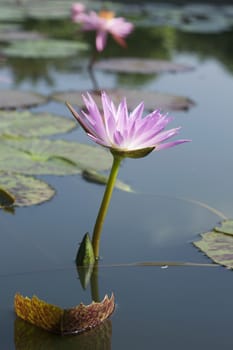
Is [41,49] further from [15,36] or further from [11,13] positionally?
[11,13]

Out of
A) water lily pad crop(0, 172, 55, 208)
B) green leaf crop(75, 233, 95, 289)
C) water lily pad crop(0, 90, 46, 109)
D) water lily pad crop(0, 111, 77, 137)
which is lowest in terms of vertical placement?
green leaf crop(75, 233, 95, 289)

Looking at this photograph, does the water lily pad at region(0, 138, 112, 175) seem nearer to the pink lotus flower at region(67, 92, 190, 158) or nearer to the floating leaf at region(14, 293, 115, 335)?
the pink lotus flower at region(67, 92, 190, 158)

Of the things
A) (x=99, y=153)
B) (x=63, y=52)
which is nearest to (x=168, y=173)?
(x=99, y=153)

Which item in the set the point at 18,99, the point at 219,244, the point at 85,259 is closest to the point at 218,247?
the point at 219,244

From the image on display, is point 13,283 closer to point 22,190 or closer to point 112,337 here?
point 112,337

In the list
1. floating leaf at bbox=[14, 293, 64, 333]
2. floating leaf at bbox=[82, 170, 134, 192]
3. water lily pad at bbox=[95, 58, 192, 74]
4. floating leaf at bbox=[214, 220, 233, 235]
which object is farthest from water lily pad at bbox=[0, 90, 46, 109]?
floating leaf at bbox=[14, 293, 64, 333]

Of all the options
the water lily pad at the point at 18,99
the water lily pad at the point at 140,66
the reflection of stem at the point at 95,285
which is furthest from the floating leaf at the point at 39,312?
the water lily pad at the point at 140,66

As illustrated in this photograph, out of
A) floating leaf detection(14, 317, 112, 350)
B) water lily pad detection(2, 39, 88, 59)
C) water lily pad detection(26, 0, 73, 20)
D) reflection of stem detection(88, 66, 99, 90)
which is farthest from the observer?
water lily pad detection(26, 0, 73, 20)
